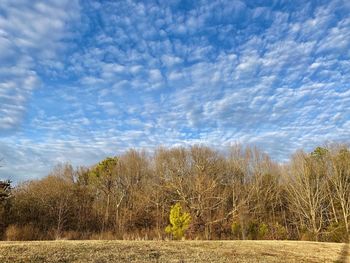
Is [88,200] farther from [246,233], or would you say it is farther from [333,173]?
[333,173]

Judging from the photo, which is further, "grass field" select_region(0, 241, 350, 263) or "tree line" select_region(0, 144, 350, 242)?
"tree line" select_region(0, 144, 350, 242)

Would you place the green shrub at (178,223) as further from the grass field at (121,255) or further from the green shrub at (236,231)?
the grass field at (121,255)

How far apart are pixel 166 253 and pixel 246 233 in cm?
2481

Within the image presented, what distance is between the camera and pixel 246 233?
3422cm

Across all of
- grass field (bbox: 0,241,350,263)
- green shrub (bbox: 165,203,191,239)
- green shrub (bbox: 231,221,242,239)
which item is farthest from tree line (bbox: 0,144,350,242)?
grass field (bbox: 0,241,350,263)

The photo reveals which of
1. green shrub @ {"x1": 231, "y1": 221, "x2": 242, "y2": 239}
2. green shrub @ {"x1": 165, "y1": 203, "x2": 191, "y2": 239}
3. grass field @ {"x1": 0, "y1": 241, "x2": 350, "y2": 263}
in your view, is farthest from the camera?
green shrub @ {"x1": 231, "y1": 221, "x2": 242, "y2": 239}

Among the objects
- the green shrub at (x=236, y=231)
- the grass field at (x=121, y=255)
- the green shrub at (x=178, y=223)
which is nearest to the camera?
the grass field at (x=121, y=255)

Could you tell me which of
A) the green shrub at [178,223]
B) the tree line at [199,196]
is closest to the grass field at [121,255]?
the green shrub at [178,223]

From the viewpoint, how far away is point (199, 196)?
41.5 meters

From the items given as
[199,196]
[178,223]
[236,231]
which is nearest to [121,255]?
[178,223]

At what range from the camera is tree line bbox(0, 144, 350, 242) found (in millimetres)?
36719

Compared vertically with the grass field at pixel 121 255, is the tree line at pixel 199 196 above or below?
above

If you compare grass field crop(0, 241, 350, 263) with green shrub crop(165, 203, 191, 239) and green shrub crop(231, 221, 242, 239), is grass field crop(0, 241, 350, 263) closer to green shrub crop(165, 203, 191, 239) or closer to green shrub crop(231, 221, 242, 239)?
green shrub crop(165, 203, 191, 239)

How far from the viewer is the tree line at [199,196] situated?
36719mm
